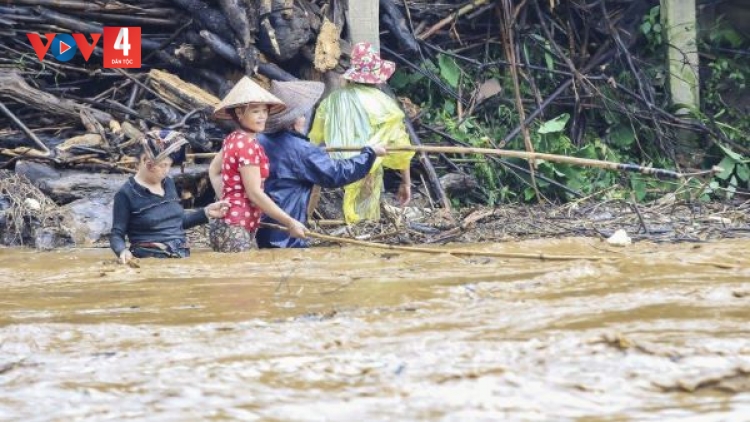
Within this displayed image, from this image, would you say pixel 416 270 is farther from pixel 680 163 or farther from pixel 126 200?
pixel 680 163

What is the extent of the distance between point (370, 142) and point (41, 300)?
347 cm

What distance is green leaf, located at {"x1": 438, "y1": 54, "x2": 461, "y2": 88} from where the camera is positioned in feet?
33.1

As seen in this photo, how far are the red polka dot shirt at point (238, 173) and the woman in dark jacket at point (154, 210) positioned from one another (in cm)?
8

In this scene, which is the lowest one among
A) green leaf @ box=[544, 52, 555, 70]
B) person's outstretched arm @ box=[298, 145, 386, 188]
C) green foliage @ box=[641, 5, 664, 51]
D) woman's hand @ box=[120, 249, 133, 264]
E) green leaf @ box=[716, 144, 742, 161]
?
woman's hand @ box=[120, 249, 133, 264]

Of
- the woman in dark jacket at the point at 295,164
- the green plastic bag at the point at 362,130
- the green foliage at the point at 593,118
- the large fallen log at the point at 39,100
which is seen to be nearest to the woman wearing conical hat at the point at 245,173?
the woman in dark jacket at the point at 295,164

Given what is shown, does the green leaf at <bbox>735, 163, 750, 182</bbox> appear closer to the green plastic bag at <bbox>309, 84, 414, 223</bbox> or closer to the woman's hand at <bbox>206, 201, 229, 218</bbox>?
the green plastic bag at <bbox>309, 84, 414, 223</bbox>

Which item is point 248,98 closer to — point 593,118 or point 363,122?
point 363,122

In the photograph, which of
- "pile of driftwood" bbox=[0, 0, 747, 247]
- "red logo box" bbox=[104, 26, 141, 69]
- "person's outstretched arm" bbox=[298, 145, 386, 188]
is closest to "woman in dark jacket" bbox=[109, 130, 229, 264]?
"person's outstretched arm" bbox=[298, 145, 386, 188]

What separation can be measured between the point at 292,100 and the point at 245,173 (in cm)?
65

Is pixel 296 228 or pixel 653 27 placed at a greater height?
pixel 653 27

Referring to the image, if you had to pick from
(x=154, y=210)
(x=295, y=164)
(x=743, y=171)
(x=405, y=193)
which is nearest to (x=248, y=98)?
(x=295, y=164)

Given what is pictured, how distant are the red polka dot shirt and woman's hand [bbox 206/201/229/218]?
0.04 meters

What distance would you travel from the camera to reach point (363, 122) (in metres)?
7.88

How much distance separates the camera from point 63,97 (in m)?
9.31
